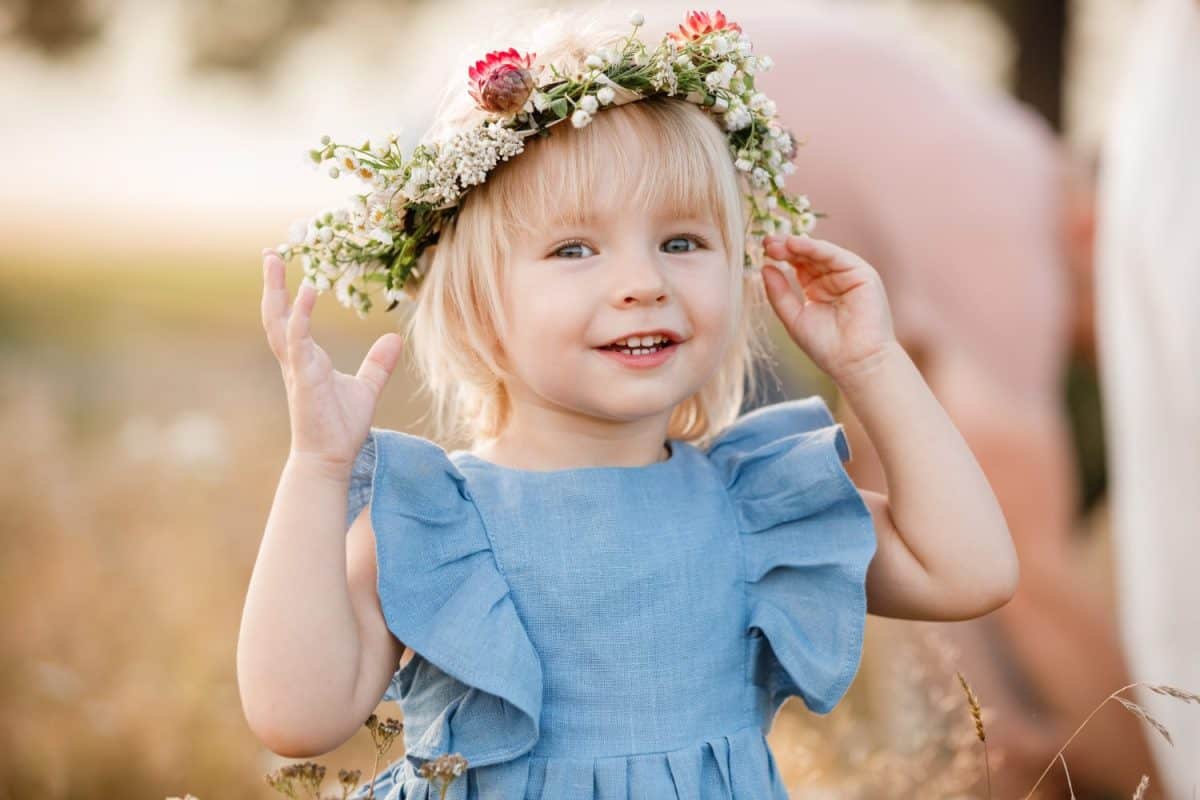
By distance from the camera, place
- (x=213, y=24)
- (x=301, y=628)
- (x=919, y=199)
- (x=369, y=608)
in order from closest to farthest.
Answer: (x=301, y=628)
(x=369, y=608)
(x=919, y=199)
(x=213, y=24)

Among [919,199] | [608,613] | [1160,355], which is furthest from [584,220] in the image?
[919,199]

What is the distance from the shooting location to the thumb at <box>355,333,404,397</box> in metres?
1.81

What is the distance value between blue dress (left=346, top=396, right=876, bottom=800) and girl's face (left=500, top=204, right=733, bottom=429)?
0.16 metres

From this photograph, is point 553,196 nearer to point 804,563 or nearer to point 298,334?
point 298,334

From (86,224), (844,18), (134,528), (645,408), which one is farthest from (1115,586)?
(86,224)

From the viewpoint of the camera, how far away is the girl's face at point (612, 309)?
186 cm

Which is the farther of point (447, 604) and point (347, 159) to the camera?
point (347, 159)

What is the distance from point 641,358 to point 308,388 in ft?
1.62

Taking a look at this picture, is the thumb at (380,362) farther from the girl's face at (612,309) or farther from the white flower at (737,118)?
the white flower at (737,118)

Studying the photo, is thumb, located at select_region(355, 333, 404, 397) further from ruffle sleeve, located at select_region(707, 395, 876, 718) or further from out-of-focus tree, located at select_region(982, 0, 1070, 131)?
out-of-focus tree, located at select_region(982, 0, 1070, 131)

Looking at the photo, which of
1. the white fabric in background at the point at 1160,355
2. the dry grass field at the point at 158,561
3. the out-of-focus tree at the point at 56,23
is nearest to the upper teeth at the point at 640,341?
the dry grass field at the point at 158,561

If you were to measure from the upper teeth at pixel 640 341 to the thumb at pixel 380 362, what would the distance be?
1.09 ft

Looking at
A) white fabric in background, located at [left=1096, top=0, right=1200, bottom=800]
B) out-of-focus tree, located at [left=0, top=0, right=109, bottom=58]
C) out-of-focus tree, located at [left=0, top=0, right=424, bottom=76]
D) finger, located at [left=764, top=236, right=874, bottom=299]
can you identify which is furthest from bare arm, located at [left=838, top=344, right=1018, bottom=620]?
out-of-focus tree, located at [left=0, top=0, right=109, bottom=58]

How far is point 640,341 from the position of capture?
1893 millimetres
